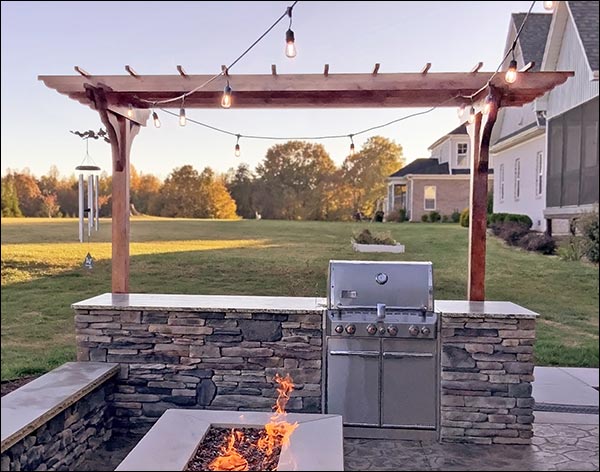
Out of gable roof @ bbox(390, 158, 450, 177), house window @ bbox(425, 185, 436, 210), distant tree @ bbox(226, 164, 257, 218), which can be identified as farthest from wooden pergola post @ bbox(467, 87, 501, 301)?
house window @ bbox(425, 185, 436, 210)

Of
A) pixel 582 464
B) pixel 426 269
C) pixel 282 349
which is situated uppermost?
pixel 426 269

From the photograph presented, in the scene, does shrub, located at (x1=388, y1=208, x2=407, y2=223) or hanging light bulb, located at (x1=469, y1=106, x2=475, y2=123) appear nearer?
hanging light bulb, located at (x1=469, y1=106, x2=475, y2=123)

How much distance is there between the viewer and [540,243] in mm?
8141

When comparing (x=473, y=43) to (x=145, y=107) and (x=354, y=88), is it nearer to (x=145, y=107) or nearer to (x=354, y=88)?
(x=354, y=88)

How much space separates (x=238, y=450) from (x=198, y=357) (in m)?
1.32

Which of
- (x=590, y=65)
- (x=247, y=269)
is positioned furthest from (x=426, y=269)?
(x=590, y=65)

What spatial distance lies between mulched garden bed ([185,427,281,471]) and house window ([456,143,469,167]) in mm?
8632

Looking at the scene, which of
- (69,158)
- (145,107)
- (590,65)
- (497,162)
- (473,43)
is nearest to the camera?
(145,107)

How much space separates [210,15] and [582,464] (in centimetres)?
444

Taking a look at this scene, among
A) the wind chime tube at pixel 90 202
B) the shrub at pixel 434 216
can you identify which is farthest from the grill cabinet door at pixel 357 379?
the shrub at pixel 434 216

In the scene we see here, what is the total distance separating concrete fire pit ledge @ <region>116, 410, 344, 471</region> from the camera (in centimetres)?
204

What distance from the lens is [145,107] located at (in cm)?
409

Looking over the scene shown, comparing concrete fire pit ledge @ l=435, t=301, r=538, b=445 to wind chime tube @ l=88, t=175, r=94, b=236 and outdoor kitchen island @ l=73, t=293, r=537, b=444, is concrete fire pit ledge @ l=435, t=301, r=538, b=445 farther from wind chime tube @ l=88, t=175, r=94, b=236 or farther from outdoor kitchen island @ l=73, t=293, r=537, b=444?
wind chime tube @ l=88, t=175, r=94, b=236

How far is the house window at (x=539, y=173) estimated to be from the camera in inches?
364
